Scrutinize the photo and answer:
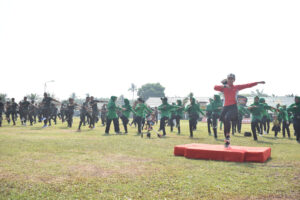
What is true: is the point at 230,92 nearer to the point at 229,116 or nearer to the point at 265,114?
the point at 229,116

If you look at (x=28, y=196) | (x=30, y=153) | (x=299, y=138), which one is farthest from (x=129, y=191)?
(x=299, y=138)

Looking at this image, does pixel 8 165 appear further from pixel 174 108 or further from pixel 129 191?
pixel 174 108

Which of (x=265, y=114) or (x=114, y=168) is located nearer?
(x=114, y=168)

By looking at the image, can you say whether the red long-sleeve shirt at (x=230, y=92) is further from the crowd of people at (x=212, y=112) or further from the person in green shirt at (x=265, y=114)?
the person in green shirt at (x=265, y=114)

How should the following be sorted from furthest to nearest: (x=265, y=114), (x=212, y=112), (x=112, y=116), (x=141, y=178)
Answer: (x=265, y=114) → (x=112, y=116) → (x=212, y=112) → (x=141, y=178)

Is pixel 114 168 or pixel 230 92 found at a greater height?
pixel 230 92

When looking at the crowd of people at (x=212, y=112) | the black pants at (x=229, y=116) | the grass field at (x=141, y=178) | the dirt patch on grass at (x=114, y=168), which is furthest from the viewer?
the crowd of people at (x=212, y=112)

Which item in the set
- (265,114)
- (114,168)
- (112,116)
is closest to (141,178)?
(114,168)

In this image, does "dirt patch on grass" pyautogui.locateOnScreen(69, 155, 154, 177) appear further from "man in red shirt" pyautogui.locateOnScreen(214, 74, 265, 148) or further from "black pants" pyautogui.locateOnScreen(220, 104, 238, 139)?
"man in red shirt" pyautogui.locateOnScreen(214, 74, 265, 148)

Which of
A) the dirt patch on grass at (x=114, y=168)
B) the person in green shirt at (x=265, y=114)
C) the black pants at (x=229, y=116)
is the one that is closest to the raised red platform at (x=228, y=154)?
the dirt patch on grass at (x=114, y=168)

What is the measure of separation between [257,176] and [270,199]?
5.17 ft

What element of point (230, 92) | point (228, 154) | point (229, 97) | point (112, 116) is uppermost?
point (230, 92)

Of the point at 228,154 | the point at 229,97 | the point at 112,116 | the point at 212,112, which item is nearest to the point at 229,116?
the point at 229,97

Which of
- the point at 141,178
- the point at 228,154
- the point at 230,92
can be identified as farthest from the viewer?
the point at 230,92
